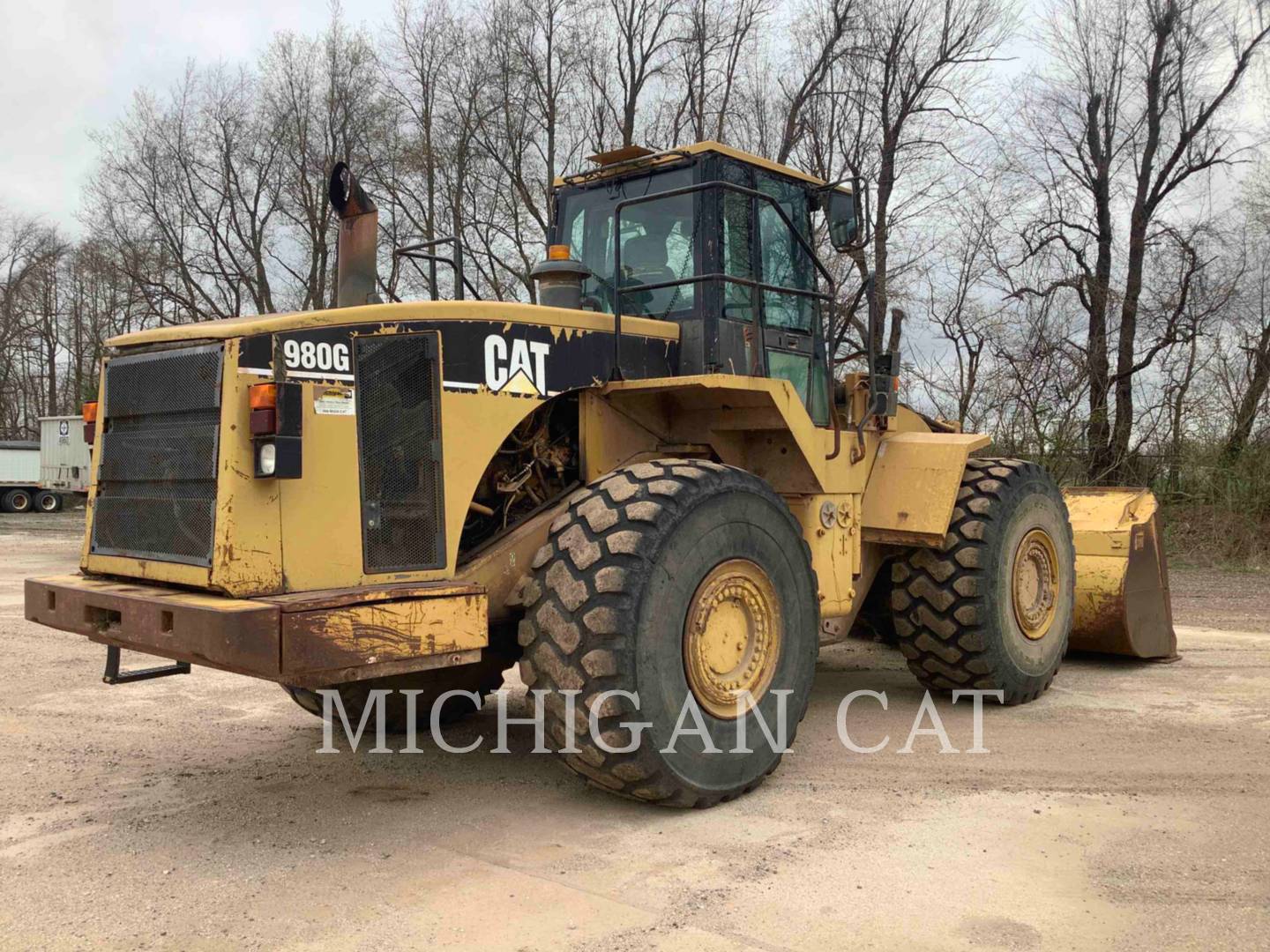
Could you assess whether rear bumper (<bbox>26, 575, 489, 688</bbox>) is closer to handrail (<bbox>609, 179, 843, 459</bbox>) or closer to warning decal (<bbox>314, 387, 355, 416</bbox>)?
warning decal (<bbox>314, 387, 355, 416</bbox>)

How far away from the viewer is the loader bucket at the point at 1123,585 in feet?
24.9

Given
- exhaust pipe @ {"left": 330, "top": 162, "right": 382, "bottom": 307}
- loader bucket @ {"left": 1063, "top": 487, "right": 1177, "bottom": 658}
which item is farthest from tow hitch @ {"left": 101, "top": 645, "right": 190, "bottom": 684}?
loader bucket @ {"left": 1063, "top": 487, "right": 1177, "bottom": 658}

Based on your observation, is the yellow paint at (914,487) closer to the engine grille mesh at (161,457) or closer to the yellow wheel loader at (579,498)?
the yellow wheel loader at (579,498)

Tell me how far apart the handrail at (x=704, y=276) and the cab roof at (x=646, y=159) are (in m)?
0.16

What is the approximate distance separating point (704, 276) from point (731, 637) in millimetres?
1744

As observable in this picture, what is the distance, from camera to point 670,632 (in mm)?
4324

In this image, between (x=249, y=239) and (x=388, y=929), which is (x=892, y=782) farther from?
(x=249, y=239)

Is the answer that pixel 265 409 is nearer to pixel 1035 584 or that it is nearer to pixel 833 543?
pixel 833 543

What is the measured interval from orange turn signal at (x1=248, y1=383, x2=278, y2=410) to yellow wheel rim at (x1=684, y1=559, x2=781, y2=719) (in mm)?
1779

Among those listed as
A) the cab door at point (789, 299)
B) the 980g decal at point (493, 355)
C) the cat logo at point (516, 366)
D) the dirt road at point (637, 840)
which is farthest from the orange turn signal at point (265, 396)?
the cab door at point (789, 299)

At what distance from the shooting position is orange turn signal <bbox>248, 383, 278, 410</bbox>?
12.6 ft

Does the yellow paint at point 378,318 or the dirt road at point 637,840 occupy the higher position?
the yellow paint at point 378,318

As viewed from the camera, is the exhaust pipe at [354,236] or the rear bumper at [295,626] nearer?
the rear bumper at [295,626]

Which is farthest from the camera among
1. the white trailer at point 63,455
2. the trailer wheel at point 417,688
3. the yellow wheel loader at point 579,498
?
the white trailer at point 63,455
